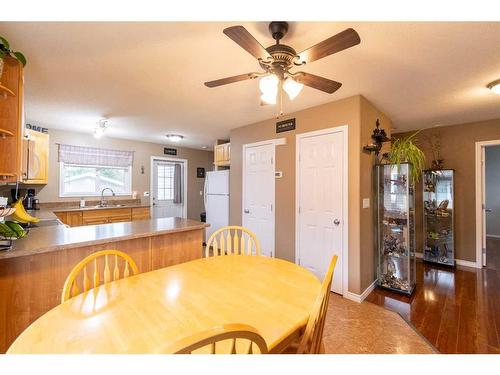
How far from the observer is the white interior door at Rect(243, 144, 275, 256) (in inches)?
135

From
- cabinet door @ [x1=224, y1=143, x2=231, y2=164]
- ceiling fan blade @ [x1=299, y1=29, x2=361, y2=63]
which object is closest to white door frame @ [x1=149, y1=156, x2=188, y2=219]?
cabinet door @ [x1=224, y1=143, x2=231, y2=164]

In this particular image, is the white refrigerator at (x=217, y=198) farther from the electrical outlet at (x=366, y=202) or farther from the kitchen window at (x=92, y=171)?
the electrical outlet at (x=366, y=202)

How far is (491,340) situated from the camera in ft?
6.11

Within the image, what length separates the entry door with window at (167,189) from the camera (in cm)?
545

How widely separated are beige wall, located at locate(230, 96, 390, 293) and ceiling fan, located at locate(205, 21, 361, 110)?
3.75ft

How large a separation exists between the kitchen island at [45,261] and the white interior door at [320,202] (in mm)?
1767

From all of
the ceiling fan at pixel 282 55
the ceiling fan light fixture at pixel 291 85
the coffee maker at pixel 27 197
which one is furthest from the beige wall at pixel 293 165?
the coffee maker at pixel 27 197

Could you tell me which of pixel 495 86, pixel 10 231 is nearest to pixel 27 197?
pixel 10 231

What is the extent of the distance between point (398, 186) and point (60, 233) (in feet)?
11.4

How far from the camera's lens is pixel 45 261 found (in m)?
1.48

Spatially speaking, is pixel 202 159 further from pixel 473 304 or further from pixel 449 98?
pixel 473 304

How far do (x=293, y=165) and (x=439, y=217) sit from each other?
277 centimetres

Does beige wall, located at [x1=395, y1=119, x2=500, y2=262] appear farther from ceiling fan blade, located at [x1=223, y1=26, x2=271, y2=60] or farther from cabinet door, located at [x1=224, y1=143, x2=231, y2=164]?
ceiling fan blade, located at [x1=223, y1=26, x2=271, y2=60]
